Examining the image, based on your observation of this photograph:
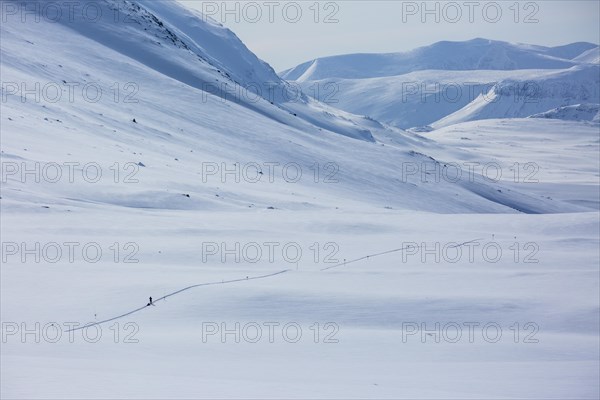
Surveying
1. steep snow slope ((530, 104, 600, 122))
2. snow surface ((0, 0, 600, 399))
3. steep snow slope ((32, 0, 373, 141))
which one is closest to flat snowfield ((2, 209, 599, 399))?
snow surface ((0, 0, 600, 399))

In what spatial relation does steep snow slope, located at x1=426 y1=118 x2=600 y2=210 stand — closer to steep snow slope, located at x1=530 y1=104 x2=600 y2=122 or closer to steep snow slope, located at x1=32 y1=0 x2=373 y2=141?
steep snow slope, located at x1=530 y1=104 x2=600 y2=122

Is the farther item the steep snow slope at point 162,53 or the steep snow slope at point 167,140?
the steep snow slope at point 162,53

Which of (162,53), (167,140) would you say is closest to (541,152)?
(162,53)

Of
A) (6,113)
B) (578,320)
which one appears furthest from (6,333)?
(6,113)

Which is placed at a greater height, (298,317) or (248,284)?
(248,284)

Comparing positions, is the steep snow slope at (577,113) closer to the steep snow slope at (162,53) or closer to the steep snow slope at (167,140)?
the steep snow slope at (162,53)

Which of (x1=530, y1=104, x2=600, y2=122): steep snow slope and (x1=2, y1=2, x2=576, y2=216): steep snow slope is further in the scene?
(x1=530, y1=104, x2=600, y2=122): steep snow slope

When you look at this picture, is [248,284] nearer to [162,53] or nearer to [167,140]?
[167,140]

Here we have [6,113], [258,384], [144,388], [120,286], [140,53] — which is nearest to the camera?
[144,388]

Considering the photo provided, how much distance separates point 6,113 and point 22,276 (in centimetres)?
1916

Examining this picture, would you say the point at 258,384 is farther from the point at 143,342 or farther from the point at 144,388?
the point at 143,342

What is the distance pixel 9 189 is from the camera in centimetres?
1988

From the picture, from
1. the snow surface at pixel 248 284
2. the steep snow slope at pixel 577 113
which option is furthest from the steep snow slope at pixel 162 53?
the steep snow slope at pixel 577 113

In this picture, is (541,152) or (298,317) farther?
(541,152)
